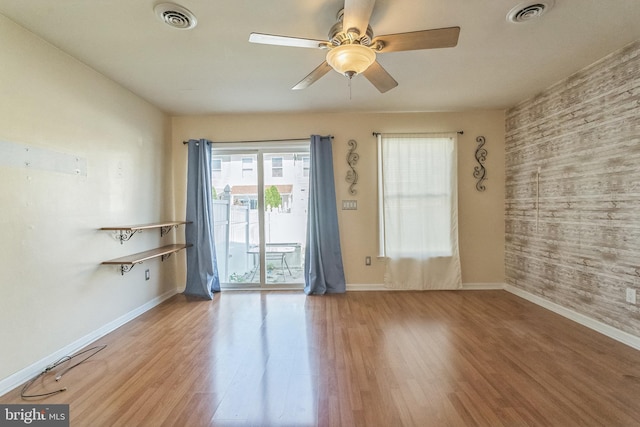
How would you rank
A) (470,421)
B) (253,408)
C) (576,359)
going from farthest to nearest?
1. (576,359)
2. (253,408)
3. (470,421)

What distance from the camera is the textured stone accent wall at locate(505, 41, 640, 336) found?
222cm

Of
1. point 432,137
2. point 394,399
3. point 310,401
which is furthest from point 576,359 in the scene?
point 432,137

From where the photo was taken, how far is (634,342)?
219 cm

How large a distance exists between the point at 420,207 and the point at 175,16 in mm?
3240

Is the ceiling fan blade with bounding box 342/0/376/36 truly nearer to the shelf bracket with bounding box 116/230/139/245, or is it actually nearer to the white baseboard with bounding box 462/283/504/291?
the shelf bracket with bounding box 116/230/139/245

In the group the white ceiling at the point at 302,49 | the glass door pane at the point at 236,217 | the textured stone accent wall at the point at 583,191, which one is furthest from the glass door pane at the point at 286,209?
the textured stone accent wall at the point at 583,191

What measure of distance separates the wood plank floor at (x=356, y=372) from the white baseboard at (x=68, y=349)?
8 centimetres

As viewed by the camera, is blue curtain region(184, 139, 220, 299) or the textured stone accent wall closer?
the textured stone accent wall

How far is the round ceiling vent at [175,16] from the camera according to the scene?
1.68 m

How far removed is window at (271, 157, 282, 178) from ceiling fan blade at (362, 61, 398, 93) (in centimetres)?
202

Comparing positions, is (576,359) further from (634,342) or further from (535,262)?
(535,262)

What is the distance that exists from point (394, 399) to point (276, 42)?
7.46 feet

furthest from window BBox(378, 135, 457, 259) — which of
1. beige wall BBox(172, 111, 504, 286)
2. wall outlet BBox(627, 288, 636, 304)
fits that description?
wall outlet BBox(627, 288, 636, 304)

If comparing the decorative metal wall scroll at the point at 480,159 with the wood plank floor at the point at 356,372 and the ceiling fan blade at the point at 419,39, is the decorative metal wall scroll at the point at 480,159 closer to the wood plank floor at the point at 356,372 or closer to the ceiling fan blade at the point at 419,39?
the wood plank floor at the point at 356,372
